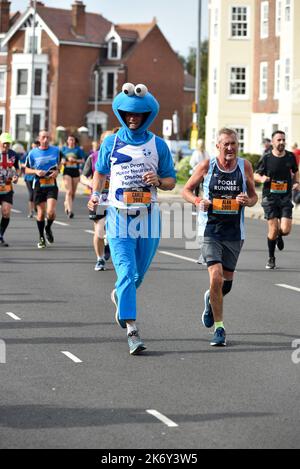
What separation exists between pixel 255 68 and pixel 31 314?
4988 cm

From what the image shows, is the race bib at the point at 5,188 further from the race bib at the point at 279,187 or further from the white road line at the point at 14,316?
the white road line at the point at 14,316

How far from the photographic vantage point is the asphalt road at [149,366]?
703 cm

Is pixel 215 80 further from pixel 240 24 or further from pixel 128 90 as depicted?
pixel 128 90

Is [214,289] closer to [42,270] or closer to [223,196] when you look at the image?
[223,196]

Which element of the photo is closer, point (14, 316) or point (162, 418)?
point (162, 418)

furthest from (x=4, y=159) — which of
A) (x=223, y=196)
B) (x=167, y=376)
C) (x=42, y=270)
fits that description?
(x=167, y=376)

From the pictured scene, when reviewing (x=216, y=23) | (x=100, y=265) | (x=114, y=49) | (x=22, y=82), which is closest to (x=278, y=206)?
(x=100, y=265)

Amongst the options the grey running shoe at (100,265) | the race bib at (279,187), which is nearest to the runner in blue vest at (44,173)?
the grey running shoe at (100,265)

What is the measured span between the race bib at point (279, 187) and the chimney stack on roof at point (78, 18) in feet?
226

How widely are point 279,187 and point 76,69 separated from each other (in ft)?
225

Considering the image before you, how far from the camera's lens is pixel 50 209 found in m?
20.1

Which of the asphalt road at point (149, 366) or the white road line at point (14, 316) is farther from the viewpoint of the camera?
the white road line at point (14, 316)

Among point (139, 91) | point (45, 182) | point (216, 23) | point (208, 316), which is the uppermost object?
point (216, 23)

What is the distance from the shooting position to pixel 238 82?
6388cm
